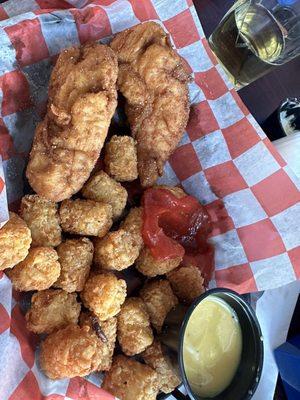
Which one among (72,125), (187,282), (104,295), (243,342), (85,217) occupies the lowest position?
(243,342)

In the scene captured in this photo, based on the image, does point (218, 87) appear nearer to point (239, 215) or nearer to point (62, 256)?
point (239, 215)

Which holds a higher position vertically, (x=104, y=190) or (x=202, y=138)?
(x=104, y=190)

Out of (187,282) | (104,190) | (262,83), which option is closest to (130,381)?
(187,282)

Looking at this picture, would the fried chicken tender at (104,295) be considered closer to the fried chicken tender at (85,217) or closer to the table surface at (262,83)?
the fried chicken tender at (85,217)

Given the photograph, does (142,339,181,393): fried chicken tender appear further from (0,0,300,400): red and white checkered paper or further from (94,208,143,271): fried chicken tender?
(94,208,143,271): fried chicken tender

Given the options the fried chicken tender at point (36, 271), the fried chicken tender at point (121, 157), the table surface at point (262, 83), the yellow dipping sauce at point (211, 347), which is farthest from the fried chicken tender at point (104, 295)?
the table surface at point (262, 83)

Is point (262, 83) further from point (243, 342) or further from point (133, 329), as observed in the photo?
point (133, 329)

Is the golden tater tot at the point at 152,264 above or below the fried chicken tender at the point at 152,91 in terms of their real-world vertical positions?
below
